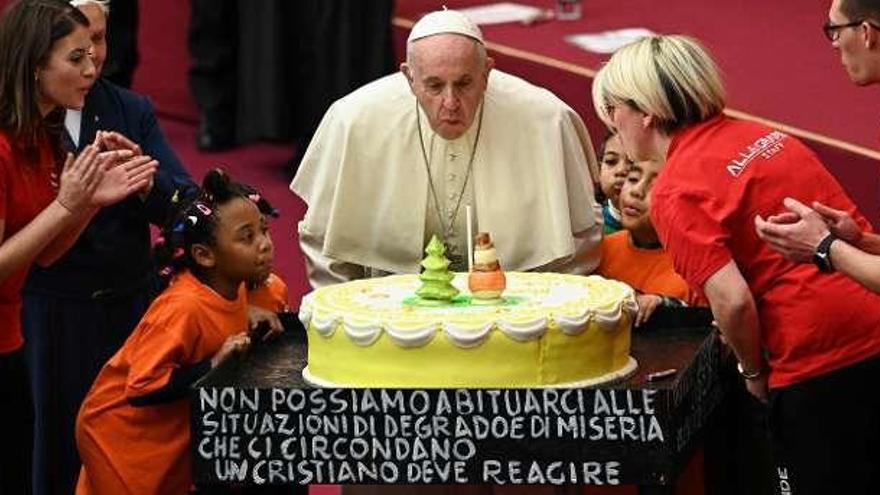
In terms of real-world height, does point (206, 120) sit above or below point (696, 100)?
below

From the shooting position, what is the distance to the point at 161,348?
632 cm

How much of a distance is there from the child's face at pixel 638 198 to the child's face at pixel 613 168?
0.05m

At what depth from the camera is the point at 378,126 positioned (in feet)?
22.9

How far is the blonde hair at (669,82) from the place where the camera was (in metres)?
5.88

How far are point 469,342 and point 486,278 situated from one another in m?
0.31

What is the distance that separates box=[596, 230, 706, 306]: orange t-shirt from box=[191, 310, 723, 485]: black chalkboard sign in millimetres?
802

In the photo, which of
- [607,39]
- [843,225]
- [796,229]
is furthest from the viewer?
[607,39]

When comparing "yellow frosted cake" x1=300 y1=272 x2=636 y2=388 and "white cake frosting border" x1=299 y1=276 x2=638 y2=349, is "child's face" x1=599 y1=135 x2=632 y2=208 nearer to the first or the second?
"yellow frosted cake" x1=300 y1=272 x2=636 y2=388

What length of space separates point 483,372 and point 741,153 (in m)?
0.77

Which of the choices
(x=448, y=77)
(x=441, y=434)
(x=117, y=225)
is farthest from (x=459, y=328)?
(x=117, y=225)

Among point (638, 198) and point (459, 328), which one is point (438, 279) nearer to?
point (459, 328)

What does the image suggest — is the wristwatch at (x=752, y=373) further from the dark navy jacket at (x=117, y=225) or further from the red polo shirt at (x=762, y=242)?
the dark navy jacket at (x=117, y=225)

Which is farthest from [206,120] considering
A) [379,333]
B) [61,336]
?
[379,333]

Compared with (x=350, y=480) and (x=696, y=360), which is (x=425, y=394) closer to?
(x=350, y=480)
